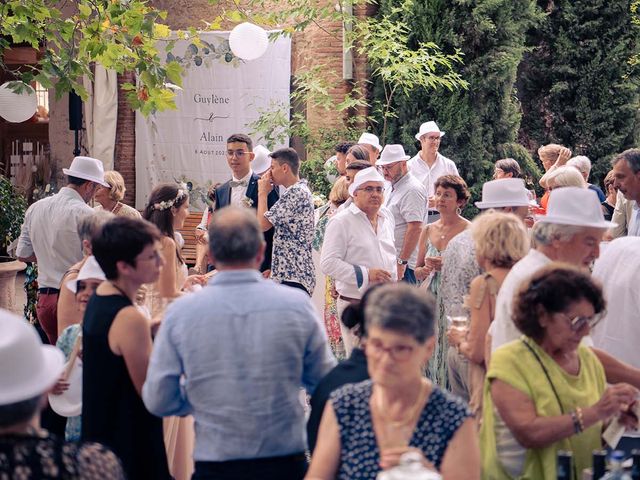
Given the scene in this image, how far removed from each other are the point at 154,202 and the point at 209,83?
7.85m

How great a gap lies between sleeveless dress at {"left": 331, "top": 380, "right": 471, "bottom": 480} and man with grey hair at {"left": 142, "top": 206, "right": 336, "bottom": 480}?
1.55 ft

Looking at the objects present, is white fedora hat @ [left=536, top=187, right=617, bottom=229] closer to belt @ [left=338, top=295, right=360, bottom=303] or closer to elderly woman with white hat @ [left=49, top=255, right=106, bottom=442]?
elderly woman with white hat @ [left=49, top=255, right=106, bottom=442]

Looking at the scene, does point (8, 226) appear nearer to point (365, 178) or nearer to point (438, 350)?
point (365, 178)

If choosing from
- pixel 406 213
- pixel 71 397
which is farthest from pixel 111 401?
pixel 406 213

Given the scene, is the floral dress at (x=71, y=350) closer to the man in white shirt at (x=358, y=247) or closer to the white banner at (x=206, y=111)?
the man in white shirt at (x=358, y=247)

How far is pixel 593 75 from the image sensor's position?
15.9 metres

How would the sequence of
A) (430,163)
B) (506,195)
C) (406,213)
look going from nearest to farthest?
1. (506,195)
2. (406,213)
3. (430,163)

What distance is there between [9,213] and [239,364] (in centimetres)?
726

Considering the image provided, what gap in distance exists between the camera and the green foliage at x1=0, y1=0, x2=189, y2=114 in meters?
7.33

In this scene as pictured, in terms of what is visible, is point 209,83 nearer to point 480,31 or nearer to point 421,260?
point 480,31

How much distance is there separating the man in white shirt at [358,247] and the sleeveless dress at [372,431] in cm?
390

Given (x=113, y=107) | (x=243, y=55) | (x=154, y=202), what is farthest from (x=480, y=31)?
(x=154, y=202)

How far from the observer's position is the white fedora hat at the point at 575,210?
4.68 meters

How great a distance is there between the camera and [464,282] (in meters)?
6.09
